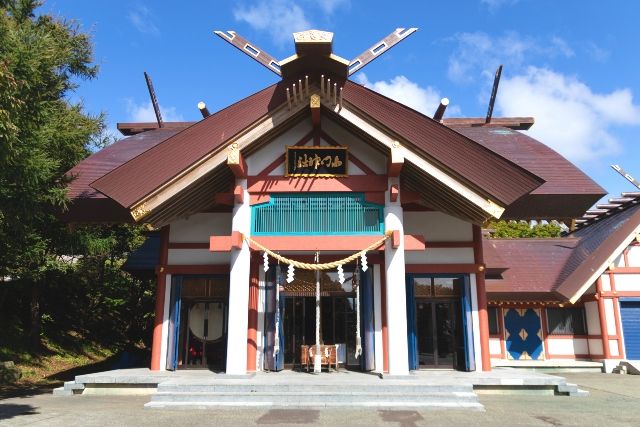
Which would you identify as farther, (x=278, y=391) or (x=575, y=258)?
(x=575, y=258)

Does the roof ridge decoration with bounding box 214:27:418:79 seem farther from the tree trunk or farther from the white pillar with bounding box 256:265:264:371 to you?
the tree trunk

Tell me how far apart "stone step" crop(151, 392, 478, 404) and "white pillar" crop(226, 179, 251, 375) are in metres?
1.11

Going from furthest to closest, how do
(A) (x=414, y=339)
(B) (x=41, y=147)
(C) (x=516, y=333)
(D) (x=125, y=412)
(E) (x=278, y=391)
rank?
1. (C) (x=516, y=333)
2. (A) (x=414, y=339)
3. (B) (x=41, y=147)
4. (E) (x=278, y=391)
5. (D) (x=125, y=412)

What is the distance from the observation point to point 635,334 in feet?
51.4

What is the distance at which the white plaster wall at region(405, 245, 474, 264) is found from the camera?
1126 centimetres

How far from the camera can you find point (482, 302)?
438 inches

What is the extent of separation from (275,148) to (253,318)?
403 centimetres

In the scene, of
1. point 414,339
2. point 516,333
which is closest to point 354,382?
point 414,339

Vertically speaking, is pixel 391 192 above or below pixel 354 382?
above

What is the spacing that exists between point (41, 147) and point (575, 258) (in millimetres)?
17497

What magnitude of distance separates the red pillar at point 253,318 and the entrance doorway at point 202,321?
3.74ft

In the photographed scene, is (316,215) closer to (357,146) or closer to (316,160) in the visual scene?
(316,160)

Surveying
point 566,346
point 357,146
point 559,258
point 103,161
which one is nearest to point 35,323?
point 103,161

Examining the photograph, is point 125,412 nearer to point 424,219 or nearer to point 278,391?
point 278,391
